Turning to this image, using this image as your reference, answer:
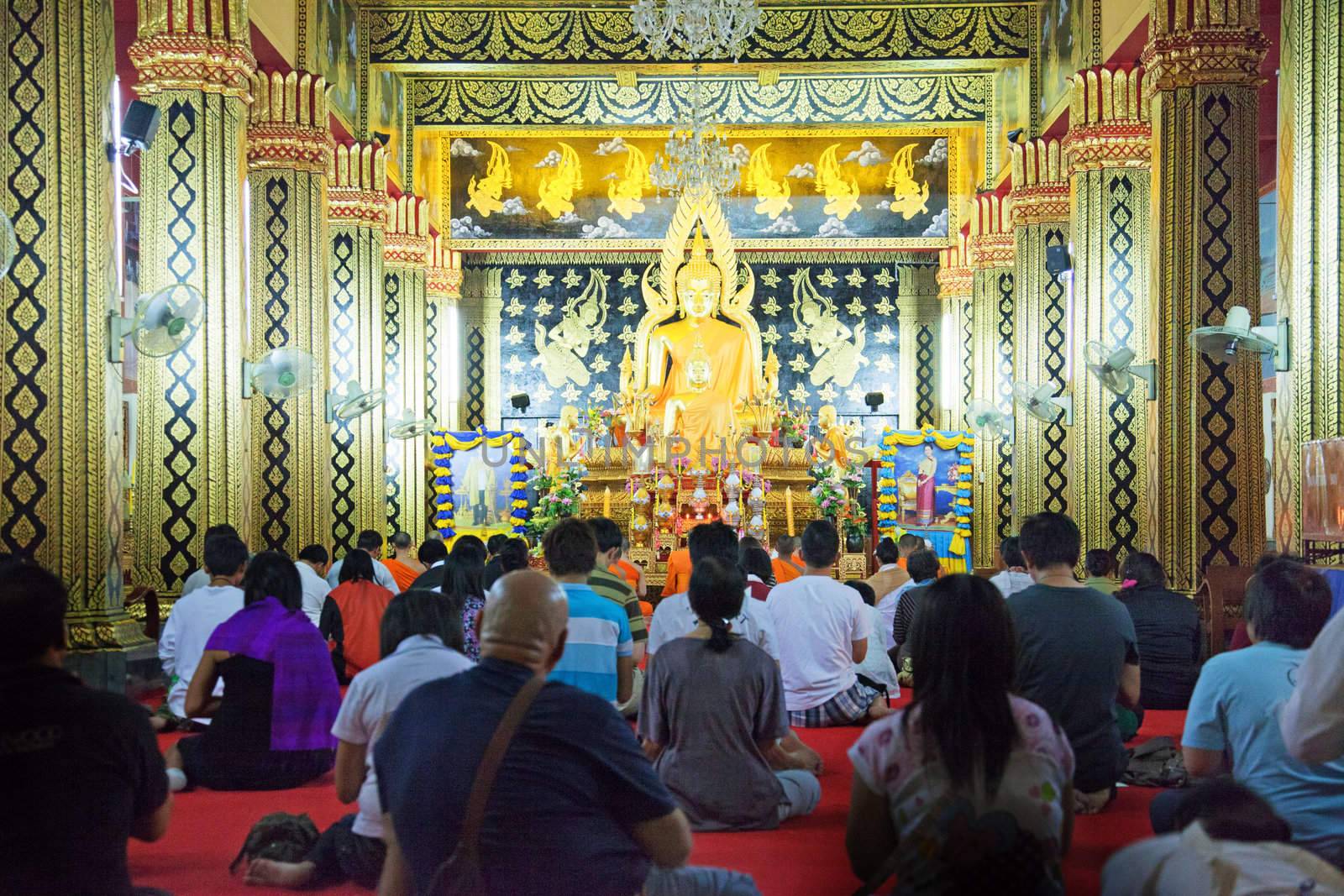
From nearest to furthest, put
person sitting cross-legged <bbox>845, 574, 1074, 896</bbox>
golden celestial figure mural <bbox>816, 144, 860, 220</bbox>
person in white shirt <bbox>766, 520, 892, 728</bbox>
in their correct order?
person sitting cross-legged <bbox>845, 574, 1074, 896</bbox>, person in white shirt <bbox>766, 520, 892, 728</bbox>, golden celestial figure mural <bbox>816, 144, 860, 220</bbox>

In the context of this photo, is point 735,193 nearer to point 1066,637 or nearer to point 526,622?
point 1066,637

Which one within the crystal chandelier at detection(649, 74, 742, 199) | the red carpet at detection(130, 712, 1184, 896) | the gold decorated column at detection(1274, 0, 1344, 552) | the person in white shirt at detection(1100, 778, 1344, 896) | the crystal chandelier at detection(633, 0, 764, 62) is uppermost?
the crystal chandelier at detection(633, 0, 764, 62)

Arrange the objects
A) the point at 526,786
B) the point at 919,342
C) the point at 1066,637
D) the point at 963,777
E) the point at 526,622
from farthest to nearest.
Result: the point at 919,342, the point at 1066,637, the point at 526,622, the point at 526,786, the point at 963,777

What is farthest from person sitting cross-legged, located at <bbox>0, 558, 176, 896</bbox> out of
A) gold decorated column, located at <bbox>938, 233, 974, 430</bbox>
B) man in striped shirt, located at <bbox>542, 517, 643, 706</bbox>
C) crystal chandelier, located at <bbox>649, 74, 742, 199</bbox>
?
gold decorated column, located at <bbox>938, 233, 974, 430</bbox>

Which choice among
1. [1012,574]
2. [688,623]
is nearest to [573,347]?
[1012,574]

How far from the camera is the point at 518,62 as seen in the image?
1777 centimetres

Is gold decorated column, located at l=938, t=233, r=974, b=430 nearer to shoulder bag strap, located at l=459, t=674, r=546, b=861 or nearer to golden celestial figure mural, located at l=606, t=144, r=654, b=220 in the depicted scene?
golden celestial figure mural, located at l=606, t=144, r=654, b=220

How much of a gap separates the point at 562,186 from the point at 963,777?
20579 mm

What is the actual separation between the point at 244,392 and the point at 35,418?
3749mm

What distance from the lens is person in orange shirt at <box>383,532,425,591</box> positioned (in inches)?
408

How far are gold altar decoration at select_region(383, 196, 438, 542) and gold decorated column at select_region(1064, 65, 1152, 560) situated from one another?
9.21 meters

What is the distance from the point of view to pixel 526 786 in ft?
9.18

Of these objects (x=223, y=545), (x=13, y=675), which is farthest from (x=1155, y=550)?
(x=13, y=675)

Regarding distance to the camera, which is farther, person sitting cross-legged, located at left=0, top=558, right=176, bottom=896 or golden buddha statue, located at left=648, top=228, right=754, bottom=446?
golden buddha statue, located at left=648, top=228, right=754, bottom=446
